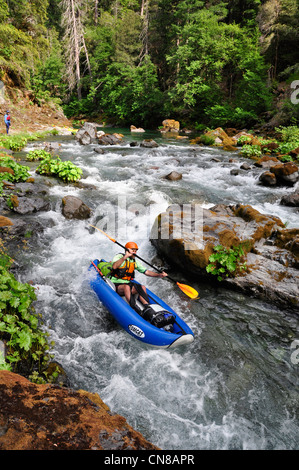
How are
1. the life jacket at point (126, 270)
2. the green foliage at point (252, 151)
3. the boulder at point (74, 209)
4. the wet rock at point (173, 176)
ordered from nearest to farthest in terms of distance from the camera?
1. the life jacket at point (126, 270)
2. the boulder at point (74, 209)
3. the wet rock at point (173, 176)
4. the green foliage at point (252, 151)

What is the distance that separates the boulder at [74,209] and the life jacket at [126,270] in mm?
3168

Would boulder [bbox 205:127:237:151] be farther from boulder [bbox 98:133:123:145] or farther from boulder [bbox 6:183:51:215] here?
boulder [bbox 6:183:51:215]

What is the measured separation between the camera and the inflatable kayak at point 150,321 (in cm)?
351

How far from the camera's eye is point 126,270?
425 cm

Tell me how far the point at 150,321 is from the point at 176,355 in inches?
22.2

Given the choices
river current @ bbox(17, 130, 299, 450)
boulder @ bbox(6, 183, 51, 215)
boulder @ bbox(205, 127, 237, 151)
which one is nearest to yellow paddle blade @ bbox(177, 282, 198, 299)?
river current @ bbox(17, 130, 299, 450)

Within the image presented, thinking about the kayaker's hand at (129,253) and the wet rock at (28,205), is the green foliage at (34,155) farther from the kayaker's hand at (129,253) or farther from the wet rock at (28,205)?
the kayaker's hand at (129,253)

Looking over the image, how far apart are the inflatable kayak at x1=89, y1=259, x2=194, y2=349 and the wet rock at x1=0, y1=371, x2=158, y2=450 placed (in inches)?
62.8

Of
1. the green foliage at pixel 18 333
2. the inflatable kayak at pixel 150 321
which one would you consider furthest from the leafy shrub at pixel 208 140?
the green foliage at pixel 18 333

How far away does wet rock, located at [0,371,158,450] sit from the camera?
1521 mm

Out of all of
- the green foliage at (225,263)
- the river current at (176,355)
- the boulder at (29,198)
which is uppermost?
the boulder at (29,198)

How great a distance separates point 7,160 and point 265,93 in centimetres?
1799

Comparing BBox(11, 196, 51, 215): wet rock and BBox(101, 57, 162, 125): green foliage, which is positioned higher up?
BBox(101, 57, 162, 125): green foliage

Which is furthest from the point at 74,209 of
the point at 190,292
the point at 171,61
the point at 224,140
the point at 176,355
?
the point at 171,61
